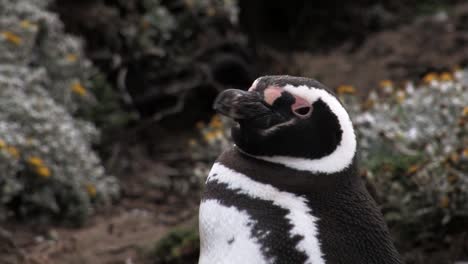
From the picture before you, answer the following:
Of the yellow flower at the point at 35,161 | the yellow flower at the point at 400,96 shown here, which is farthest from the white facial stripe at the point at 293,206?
the yellow flower at the point at 400,96

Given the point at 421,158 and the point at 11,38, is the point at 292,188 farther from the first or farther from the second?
the point at 11,38

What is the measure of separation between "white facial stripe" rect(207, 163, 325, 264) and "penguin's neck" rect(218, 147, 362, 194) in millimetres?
16

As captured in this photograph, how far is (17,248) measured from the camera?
4.13 meters

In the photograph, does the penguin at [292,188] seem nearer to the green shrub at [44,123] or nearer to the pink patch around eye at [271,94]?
the pink patch around eye at [271,94]

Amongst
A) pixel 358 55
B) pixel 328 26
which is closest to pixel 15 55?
pixel 358 55

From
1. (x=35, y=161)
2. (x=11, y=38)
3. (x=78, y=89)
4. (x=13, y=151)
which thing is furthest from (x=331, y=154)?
(x=78, y=89)

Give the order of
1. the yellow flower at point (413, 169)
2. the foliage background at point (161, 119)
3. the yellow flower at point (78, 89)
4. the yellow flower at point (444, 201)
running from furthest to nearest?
the yellow flower at point (78, 89) < the foliage background at point (161, 119) < the yellow flower at point (413, 169) < the yellow flower at point (444, 201)

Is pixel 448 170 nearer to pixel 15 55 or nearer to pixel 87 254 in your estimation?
pixel 87 254

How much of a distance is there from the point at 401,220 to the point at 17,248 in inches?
77.5

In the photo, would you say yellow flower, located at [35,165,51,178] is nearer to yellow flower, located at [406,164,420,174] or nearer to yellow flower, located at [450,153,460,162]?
yellow flower, located at [406,164,420,174]

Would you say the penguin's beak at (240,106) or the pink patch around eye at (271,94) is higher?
the pink patch around eye at (271,94)

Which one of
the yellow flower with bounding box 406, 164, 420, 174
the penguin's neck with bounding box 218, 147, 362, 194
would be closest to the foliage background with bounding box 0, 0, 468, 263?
the yellow flower with bounding box 406, 164, 420, 174

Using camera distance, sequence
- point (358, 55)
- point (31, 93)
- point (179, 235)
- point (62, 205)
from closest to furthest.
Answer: point (179, 235) → point (62, 205) → point (31, 93) → point (358, 55)

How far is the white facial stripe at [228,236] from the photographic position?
2098mm
